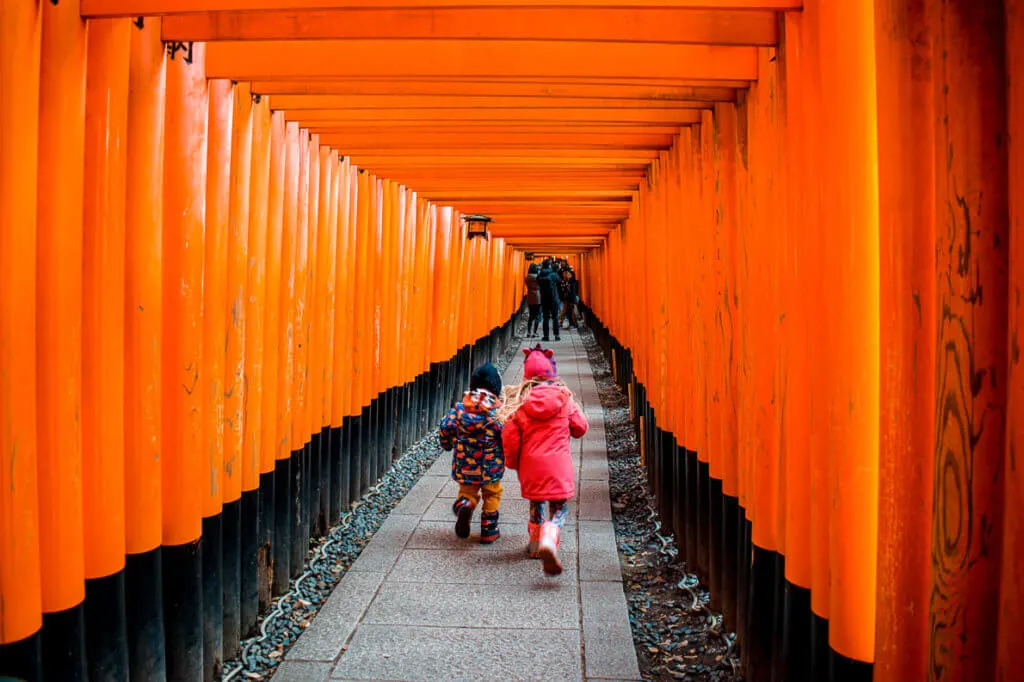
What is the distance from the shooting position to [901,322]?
77.6 inches

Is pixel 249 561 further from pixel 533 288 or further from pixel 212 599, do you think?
pixel 533 288

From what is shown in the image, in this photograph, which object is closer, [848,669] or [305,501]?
[848,669]

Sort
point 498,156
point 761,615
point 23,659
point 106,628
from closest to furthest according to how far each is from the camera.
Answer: point 23,659 < point 106,628 < point 761,615 < point 498,156

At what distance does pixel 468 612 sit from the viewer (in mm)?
4570

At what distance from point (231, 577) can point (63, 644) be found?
4.92 feet

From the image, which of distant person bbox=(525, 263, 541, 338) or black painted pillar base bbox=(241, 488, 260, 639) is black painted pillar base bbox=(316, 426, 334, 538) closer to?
black painted pillar base bbox=(241, 488, 260, 639)

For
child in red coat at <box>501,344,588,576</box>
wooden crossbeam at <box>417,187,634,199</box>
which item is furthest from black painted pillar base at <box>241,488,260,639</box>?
Result: wooden crossbeam at <box>417,187,634,199</box>

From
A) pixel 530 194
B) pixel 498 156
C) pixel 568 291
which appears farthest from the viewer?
pixel 568 291

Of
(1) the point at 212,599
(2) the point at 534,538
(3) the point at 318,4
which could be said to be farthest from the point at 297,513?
(3) the point at 318,4

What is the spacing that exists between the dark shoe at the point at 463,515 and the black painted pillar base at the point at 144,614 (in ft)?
9.31

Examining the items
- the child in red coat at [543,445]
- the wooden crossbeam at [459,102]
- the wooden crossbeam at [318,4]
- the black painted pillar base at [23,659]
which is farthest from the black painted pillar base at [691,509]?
the black painted pillar base at [23,659]

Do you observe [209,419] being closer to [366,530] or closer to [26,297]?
[26,297]

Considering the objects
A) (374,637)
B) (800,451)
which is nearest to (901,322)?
(800,451)

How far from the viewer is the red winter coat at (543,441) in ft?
17.3
